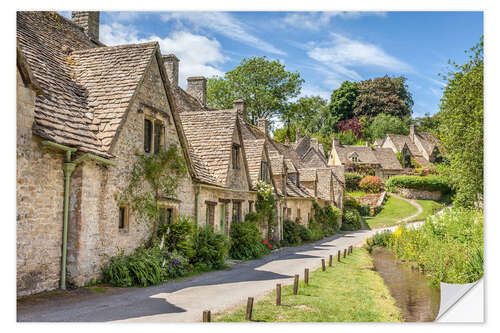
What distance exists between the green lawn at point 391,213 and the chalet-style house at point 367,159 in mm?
12942

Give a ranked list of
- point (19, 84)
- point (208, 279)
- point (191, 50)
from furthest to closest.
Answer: point (208, 279) < point (191, 50) < point (19, 84)

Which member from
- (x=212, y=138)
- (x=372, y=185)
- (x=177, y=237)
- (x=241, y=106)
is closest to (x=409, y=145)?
(x=372, y=185)

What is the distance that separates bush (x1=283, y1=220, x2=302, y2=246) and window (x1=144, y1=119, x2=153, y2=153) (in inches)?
607

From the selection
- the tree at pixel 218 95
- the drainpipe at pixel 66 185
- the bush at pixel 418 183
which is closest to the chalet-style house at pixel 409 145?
the bush at pixel 418 183

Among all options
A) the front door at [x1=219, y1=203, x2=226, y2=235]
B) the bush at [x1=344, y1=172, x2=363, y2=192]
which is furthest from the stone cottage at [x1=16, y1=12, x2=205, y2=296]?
the bush at [x1=344, y1=172, x2=363, y2=192]

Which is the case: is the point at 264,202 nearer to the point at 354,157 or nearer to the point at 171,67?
the point at 171,67

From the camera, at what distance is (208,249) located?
47.2ft

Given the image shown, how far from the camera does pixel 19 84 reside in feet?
26.7

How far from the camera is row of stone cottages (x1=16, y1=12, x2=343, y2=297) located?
334 inches

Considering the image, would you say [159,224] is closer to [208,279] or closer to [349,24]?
[208,279]

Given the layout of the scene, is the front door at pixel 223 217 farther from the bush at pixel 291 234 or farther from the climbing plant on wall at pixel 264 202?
the bush at pixel 291 234
